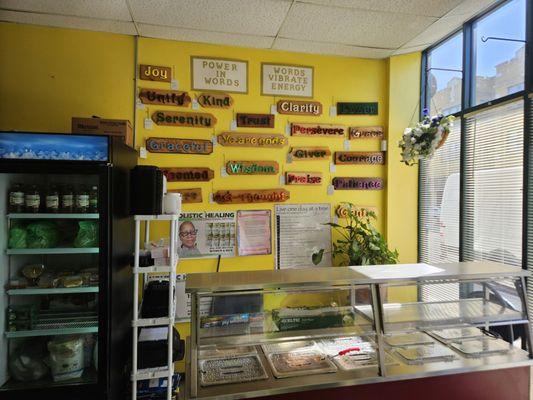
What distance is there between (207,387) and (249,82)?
106 inches

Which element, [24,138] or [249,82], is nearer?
[24,138]

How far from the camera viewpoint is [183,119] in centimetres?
318

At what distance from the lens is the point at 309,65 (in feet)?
11.4

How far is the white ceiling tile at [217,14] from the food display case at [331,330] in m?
2.04

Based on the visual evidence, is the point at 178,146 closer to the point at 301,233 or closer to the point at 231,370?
the point at 301,233

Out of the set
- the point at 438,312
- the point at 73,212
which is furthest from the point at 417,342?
the point at 73,212

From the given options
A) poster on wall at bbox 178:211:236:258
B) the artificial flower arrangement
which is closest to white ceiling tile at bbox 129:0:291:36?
the artificial flower arrangement

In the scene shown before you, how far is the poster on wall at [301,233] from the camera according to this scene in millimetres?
3402

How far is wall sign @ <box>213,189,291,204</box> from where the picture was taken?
3.26 m

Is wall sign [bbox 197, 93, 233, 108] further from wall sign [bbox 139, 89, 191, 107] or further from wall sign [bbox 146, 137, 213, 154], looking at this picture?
wall sign [bbox 146, 137, 213, 154]

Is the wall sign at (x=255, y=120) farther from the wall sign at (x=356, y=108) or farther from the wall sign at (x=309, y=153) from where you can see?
the wall sign at (x=356, y=108)

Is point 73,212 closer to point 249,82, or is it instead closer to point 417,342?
point 249,82

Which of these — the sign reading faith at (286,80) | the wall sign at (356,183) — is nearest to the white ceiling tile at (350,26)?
the sign reading faith at (286,80)

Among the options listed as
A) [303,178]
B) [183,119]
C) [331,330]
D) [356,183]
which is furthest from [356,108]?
[331,330]
